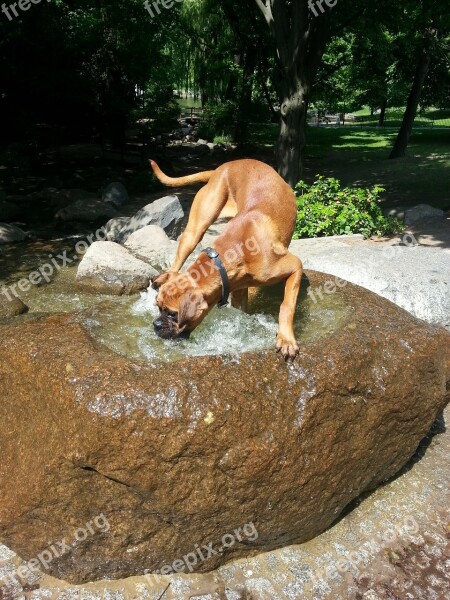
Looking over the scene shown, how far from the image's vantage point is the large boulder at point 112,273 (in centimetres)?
855

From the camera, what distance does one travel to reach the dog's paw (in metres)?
3.83

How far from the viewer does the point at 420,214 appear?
12203mm

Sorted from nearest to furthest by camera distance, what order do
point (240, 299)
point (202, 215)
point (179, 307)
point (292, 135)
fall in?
→ 1. point (179, 307)
2. point (240, 299)
3. point (202, 215)
4. point (292, 135)

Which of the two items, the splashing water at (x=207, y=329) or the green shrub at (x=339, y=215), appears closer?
the splashing water at (x=207, y=329)

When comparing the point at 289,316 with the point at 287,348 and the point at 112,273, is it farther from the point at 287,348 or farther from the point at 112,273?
the point at 112,273

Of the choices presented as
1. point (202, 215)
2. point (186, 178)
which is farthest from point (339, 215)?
point (202, 215)

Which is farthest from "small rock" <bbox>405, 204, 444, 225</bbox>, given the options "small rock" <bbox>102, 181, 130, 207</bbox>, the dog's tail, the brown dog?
"small rock" <bbox>102, 181, 130, 207</bbox>

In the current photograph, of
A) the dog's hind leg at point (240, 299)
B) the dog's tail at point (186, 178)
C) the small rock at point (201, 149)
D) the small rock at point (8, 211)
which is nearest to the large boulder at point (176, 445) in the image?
the dog's hind leg at point (240, 299)

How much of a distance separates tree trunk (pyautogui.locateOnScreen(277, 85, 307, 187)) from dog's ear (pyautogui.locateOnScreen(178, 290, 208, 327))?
9964mm

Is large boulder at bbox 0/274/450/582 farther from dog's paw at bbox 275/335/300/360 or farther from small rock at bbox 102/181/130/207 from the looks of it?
small rock at bbox 102/181/130/207

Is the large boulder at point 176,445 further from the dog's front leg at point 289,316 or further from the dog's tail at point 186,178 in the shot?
the dog's tail at point 186,178

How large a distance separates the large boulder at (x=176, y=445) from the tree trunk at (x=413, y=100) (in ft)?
65.2

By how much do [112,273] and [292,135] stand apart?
6.72 meters

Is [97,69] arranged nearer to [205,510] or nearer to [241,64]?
[241,64]
